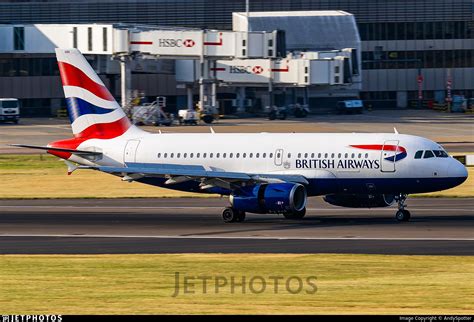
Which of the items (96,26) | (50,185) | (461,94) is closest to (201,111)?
(96,26)

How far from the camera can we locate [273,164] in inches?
2226

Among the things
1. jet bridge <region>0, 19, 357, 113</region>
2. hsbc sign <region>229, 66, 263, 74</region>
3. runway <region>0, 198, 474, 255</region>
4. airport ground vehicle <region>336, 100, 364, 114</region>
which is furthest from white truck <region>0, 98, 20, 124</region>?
runway <region>0, 198, 474, 255</region>

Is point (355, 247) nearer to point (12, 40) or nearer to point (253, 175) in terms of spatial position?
point (253, 175)

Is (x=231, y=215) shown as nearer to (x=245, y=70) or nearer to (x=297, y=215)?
(x=297, y=215)

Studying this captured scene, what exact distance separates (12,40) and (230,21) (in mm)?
39129

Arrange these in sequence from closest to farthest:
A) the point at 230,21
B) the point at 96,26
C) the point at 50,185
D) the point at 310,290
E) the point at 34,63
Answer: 1. the point at 310,290
2. the point at 50,185
3. the point at 96,26
4. the point at 34,63
5. the point at 230,21

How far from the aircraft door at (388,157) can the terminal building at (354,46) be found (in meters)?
103

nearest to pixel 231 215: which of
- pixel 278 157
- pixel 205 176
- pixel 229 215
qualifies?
pixel 229 215

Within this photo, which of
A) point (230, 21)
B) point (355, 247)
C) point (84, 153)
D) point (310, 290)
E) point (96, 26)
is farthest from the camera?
point (230, 21)

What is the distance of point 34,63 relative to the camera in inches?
6176

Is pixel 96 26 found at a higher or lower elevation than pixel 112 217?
higher

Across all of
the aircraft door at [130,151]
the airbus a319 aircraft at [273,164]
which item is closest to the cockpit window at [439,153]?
the airbus a319 aircraft at [273,164]

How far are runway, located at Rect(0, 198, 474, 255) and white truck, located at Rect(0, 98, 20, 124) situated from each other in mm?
77170

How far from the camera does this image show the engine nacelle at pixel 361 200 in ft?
183
